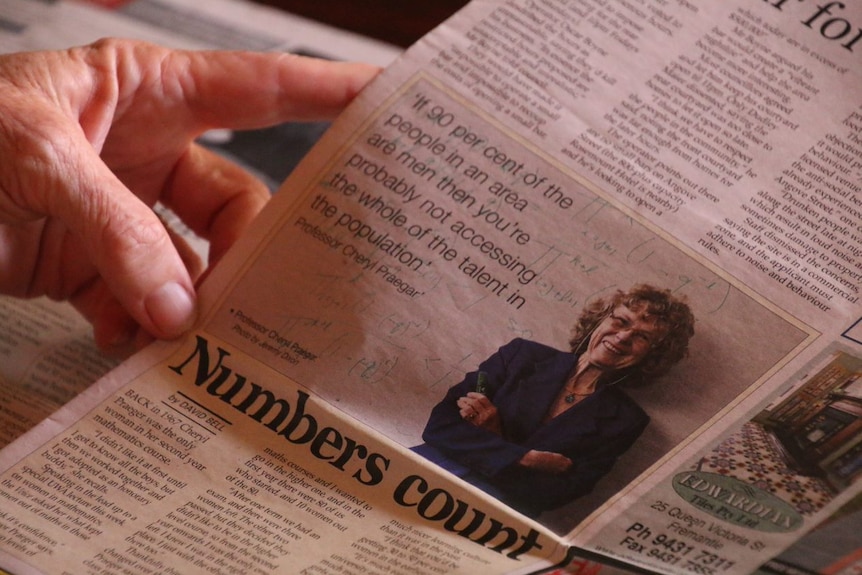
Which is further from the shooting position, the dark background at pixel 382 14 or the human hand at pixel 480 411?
the dark background at pixel 382 14

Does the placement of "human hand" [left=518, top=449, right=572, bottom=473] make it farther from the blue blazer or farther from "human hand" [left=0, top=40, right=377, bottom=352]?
"human hand" [left=0, top=40, right=377, bottom=352]

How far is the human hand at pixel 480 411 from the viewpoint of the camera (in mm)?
368

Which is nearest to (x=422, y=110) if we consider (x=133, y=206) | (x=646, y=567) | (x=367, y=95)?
Answer: (x=367, y=95)

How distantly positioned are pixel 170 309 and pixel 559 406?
0.69 feet

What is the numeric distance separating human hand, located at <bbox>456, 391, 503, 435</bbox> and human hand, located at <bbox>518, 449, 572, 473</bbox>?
0.02 meters

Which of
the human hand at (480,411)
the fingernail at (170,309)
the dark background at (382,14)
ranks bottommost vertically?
the fingernail at (170,309)

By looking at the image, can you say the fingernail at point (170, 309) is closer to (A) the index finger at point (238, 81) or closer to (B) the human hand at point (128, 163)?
(B) the human hand at point (128, 163)

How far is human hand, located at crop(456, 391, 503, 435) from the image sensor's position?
0.37 m

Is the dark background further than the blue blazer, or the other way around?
the dark background

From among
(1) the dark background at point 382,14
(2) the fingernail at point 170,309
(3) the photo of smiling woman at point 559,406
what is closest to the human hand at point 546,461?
(3) the photo of smiling woman at point 559,406

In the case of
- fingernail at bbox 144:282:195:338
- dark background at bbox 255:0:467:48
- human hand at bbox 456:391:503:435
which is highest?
dark background at bbox 255:0:467:48

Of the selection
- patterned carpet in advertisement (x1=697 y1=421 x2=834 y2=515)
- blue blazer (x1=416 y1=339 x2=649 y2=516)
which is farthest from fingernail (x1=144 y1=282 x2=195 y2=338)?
patterned carpet in advertisement (x1=697 y1=421 x2=834 y2=515)

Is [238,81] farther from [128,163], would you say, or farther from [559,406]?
[559,406]

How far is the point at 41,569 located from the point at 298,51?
46 centimetres
